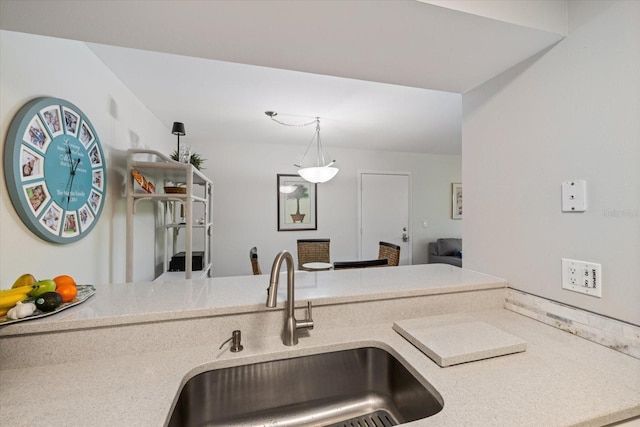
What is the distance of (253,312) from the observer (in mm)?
945

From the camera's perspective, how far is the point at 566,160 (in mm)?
993

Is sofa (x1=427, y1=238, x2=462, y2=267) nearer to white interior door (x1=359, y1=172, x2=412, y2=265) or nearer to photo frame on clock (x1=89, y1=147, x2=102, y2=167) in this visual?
white interior door (x1=359, y1=172, x2=412, y2=265)

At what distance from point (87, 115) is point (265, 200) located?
2558 millimetres

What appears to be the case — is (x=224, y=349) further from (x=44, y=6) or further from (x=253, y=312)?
(x=44, y=6)

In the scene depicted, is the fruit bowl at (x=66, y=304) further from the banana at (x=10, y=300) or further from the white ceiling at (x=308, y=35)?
the white ceiling at (x=308, y=35)

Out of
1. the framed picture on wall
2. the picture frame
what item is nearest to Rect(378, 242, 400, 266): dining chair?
the picture frame

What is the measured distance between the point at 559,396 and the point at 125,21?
159 cm

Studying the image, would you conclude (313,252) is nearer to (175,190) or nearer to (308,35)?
(175,190)

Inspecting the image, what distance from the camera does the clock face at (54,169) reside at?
1.18 m

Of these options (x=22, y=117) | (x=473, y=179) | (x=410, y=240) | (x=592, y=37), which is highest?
(x=592, y=37)

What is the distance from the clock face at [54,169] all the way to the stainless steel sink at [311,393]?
115 cm

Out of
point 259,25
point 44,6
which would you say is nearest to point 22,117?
point 44,6

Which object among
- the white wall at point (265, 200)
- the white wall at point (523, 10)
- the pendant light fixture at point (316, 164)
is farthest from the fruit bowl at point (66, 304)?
the white wall at point (265, 200)

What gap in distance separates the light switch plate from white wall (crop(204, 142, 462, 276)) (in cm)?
350
